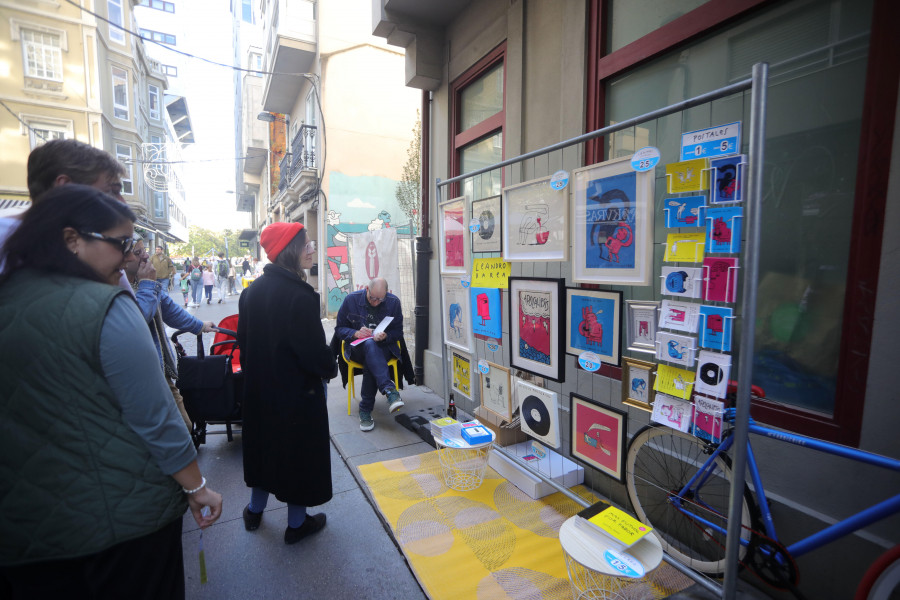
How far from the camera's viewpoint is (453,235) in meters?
3.44

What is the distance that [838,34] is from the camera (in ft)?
6.61

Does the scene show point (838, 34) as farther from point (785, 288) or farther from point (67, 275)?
point (67, 275)

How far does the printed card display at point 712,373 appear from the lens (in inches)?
68.3

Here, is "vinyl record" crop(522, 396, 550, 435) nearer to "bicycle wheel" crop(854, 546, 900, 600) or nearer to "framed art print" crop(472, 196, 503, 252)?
"framed art print" crop(472, 196, 503, 252)

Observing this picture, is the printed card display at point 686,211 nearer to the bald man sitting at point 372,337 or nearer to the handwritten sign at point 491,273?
the handwritten sign at point 491,273

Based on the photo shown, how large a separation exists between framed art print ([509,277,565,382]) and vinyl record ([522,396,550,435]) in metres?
0.21

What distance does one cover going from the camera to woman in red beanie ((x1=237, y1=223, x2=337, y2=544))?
2.50 metres

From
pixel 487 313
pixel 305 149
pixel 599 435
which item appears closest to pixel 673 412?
→ pixel 599 435

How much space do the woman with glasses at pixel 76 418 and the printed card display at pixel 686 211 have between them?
2019 mm

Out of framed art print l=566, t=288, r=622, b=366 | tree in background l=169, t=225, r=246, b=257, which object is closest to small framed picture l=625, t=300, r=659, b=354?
framed art print l=566, t=288, r=622, b=366

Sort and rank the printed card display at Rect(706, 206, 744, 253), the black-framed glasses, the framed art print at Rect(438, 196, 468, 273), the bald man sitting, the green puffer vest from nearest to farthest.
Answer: the green puffer vest, the black-framed glasses, the printed card display at Rect(706, 206, 744, 253), the framed art print at Rect(438, 196, 468, 273), the bald man sitting

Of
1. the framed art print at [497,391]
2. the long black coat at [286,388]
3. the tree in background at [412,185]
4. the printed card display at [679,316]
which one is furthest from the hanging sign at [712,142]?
the tree in background at [412,185]

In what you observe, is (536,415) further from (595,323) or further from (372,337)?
(372,337)

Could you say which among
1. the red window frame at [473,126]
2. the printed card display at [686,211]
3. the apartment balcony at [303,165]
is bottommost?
the printed card display at [686,211]
